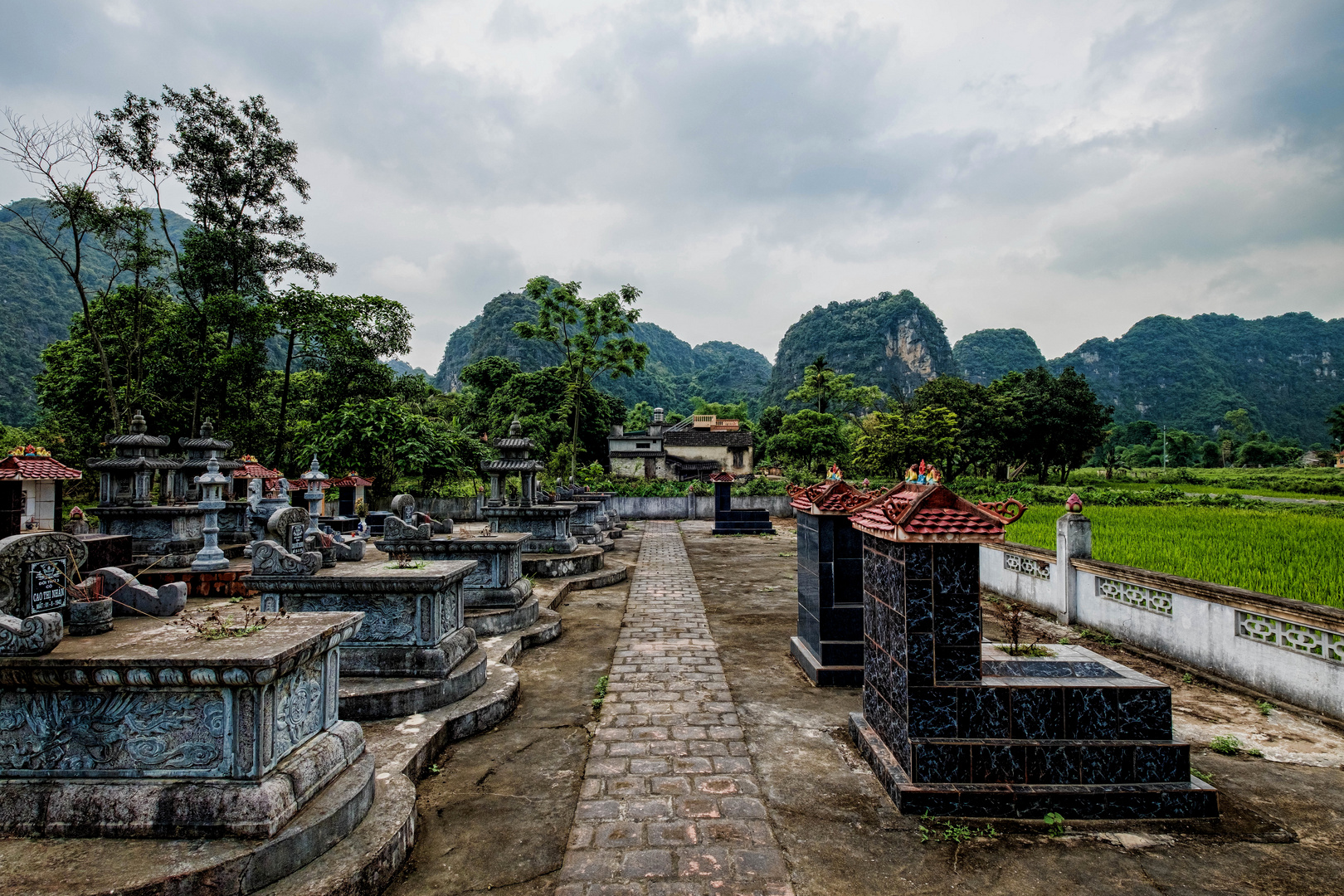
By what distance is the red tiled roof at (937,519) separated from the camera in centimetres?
344

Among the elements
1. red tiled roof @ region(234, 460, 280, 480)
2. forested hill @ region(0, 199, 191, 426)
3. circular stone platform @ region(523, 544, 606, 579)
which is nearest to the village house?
red tiled roof @ region(234, 460, 280, 480)

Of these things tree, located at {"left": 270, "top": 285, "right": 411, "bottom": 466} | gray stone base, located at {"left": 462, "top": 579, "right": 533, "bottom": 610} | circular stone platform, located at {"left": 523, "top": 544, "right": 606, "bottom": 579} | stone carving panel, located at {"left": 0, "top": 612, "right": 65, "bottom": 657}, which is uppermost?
tree, located at {"left": 270, "top": 285, "right": 411, "bottom": 466}

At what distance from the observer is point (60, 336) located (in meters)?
39.2

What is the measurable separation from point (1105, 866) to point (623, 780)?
2.64 meters

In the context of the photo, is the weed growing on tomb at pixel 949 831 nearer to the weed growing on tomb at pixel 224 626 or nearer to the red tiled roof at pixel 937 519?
the red tiled roof at pixel 937 519

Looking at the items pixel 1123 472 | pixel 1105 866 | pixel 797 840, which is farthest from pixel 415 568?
pixel 1123 472

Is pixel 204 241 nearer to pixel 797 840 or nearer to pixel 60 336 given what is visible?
pixel 797 840

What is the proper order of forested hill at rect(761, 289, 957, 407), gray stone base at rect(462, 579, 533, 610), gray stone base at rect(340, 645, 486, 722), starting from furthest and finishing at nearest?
1. forested hill at rect(761, 289, 957, 407)
2. gray stone base at rect(462, 579, 533, 610)
3. gray stone base at rect(340, 645, 486, 722)

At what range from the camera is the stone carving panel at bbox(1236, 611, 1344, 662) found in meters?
4.75

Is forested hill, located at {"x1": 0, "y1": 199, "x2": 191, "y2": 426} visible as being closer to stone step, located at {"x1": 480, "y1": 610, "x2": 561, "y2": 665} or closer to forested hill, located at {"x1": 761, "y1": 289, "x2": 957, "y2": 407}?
stone step, located at {"x1": 480, "y1": 610, "x2": 561, "y2": 665}

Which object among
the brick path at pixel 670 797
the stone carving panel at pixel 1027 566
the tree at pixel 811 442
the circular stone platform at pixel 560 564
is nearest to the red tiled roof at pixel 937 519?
the brick path at pixel 670 797

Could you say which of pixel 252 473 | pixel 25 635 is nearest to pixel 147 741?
pixel 25 635

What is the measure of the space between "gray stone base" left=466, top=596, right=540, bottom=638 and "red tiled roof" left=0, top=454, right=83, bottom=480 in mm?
6566

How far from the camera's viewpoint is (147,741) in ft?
8.61
